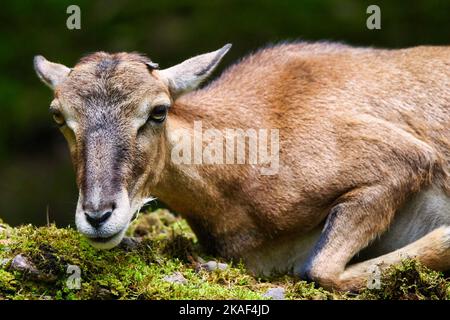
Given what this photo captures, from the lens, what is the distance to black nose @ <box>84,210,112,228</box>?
851 centimetres

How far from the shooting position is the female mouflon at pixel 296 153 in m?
9.41

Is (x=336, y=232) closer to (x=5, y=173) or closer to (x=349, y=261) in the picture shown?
(x=349, y=261)

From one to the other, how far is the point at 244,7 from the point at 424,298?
11.2 meters

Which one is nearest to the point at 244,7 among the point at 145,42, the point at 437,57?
the point at 145,42

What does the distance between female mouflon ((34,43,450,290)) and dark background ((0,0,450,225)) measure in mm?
7400

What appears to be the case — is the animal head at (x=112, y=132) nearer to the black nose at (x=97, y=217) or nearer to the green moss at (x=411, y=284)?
the black nose at (x=97, y=217)

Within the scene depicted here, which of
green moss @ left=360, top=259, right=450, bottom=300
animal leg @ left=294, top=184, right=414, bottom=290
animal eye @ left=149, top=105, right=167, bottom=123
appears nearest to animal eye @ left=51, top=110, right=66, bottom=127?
animal eye @ left=149, top=105, right=167, bottom=123

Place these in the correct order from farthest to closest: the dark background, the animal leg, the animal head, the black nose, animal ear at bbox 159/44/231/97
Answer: the dark background → animal ear at bbox 159/44/231/97 → the animal leg → the animal head → the black nose

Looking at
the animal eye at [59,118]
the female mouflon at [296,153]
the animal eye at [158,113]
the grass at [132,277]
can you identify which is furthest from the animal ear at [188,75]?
the grass at [132,277]

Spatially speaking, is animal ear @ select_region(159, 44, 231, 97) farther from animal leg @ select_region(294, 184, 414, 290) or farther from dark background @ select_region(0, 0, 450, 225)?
dark background @ select_region(0, 0, 450, 225)

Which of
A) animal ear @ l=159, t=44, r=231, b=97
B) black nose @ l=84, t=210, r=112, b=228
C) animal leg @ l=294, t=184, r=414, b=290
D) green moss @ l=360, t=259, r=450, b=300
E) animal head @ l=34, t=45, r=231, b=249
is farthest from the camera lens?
animal ear @ l=159, t=44, r=231, b=97

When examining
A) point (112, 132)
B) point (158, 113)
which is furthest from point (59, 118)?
point (158, 113)

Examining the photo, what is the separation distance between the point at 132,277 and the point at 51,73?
8.63ft

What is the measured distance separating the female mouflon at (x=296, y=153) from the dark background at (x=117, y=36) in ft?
24.3
